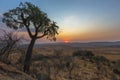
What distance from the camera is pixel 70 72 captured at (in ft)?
103

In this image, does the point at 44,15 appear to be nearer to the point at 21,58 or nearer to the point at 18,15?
the point at 18,15

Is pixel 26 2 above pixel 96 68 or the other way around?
above

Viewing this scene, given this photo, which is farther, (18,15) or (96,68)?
(96,68)

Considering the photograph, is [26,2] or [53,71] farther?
[53,71]

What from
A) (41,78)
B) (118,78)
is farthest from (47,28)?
(118,78)

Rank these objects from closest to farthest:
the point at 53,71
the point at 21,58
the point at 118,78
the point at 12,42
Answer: the point at 12,42
the point at 21,58
the point at 53,71
the point at 118,78

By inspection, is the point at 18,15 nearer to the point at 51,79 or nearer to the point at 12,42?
the point at 12,42

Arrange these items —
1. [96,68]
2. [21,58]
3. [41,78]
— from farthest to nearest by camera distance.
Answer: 1. [96,68]
2. [21,58]
3. [41,78]

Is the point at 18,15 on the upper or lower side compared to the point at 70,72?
upper

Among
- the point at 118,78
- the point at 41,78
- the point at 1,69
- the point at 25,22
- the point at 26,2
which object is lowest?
the point at 118,78

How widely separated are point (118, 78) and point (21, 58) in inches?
566

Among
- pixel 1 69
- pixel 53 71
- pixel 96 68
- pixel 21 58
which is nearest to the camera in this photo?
pixel 1 69

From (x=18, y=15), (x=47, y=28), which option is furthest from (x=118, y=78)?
(x=18, y=15)

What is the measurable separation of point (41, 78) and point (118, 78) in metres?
15.8
